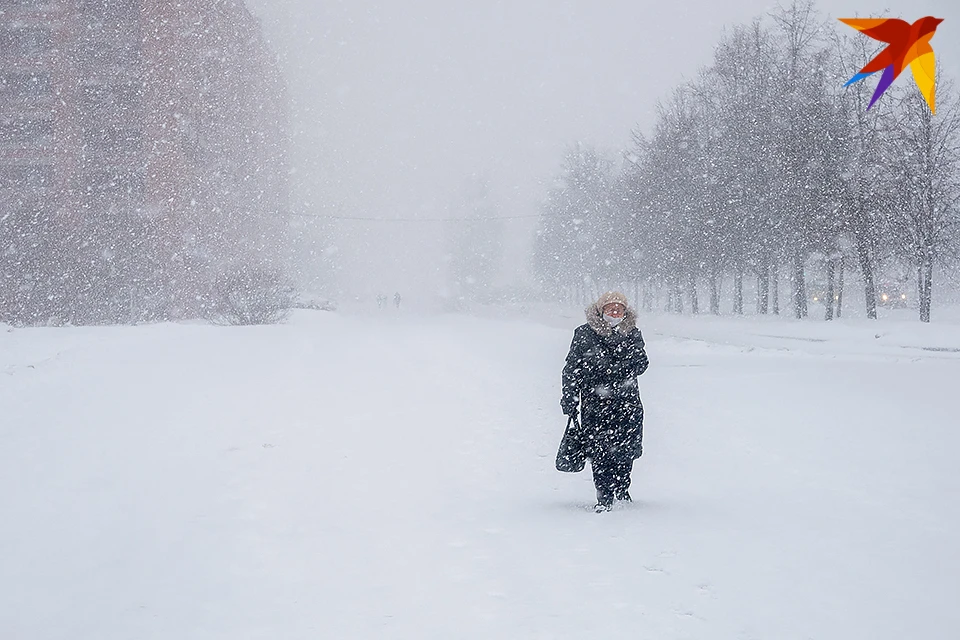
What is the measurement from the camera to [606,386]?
563cm

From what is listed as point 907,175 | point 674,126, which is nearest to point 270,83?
point 674,126

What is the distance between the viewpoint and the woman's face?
545 centimetres

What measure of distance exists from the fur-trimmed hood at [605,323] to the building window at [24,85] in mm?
47909

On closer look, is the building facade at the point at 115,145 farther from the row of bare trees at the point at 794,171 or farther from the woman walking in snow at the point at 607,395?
the woman walking in snow at the point at 607,395

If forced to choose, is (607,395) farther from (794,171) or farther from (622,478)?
(794,171)

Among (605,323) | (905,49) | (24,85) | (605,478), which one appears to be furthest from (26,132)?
(905,49)

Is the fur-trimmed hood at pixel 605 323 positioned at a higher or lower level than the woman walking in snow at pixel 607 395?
Result: higher

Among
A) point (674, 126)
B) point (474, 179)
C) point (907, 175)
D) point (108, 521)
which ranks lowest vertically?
point (108, 521)

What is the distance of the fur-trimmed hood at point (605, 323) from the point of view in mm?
5520

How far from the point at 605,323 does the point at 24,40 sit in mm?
51197

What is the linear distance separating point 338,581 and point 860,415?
7.40 m

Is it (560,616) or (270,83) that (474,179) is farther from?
(560,616)

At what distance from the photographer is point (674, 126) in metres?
34.9

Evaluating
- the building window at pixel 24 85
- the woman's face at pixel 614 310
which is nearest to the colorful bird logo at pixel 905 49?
the woman's face at pixel 614 310
